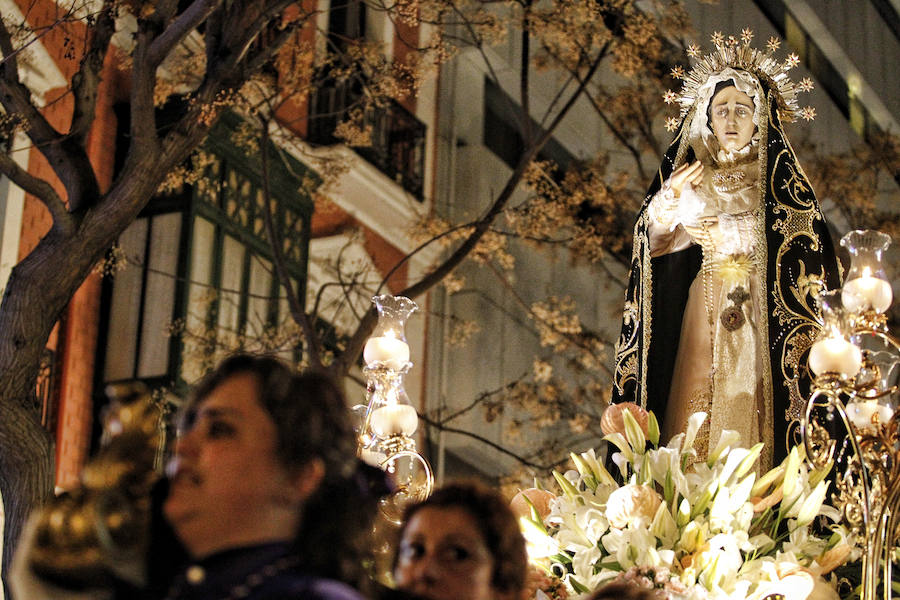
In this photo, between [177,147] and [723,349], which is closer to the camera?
[723,349]

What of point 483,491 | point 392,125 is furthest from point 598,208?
point 483,491

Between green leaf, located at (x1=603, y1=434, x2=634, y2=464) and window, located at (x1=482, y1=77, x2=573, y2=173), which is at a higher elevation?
window, located at (x1=482, y1=77, x2=573, y2=173)

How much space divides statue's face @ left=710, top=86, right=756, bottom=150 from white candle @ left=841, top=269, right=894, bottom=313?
1538 millimetres

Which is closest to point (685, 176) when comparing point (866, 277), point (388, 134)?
point (866, 277)

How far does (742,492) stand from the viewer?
4.41 metres

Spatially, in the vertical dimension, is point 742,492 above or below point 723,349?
below

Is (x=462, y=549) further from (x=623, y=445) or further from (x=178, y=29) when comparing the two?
(x=178, y=29)

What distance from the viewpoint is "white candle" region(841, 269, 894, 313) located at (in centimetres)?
473

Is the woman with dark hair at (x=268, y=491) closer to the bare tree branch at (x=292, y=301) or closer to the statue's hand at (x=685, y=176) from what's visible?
the statue's hand at (x=685, y=176)

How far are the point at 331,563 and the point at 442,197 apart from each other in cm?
1451

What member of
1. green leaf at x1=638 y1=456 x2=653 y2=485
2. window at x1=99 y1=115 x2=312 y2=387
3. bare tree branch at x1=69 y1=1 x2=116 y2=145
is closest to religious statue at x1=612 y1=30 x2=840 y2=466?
green leaf at x1=638 y1=456 x2=653 y2=485

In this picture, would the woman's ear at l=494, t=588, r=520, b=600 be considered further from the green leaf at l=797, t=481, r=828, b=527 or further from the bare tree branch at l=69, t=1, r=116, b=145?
the bare tree branch at l=69, t=1, r=116, b=145

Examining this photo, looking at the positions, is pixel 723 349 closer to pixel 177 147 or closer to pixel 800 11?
pixel 177 147

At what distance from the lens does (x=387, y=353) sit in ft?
18.2
